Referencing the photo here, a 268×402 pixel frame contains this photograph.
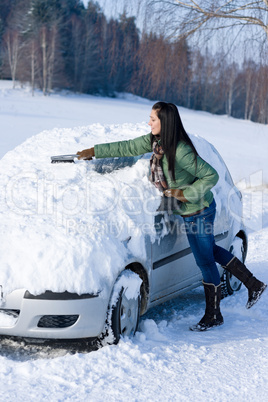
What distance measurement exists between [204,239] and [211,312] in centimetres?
63

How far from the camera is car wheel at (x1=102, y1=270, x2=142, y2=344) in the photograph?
353cm

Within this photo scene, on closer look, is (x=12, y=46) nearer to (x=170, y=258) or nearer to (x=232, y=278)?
(x=232, y=278)

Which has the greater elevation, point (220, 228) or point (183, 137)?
point (183, 137)

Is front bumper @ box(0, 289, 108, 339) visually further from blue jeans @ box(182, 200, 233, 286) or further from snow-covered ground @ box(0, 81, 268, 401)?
blue jeans @ box(182, 200, 233, 286)

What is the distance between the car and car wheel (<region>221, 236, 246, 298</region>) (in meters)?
0.42

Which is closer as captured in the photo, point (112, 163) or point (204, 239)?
point (204, 239)

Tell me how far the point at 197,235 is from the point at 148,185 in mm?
594

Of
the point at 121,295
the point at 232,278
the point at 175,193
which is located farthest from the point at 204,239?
the point at 232,278

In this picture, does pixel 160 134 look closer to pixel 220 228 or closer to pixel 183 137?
pixel 183 137

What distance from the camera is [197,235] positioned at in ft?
14.3

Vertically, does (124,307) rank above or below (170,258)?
below

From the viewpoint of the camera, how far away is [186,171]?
4215mm

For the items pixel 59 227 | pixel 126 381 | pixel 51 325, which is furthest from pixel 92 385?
pixel 59 227

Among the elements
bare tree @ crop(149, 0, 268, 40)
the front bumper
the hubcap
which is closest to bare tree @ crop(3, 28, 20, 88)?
bare tree @ crop(149, 0, 268, 40)
